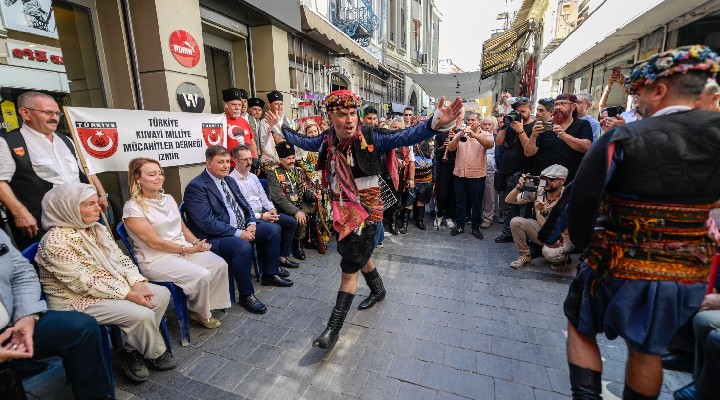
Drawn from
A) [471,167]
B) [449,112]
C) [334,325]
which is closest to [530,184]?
[471,167]

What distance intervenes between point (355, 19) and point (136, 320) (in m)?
10.9

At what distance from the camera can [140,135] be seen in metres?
3.59

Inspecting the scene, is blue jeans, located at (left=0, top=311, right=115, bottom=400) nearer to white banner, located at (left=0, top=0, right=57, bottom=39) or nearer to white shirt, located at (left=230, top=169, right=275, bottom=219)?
white shirt, located at (left=230, top=169, right=275, bottom=219)

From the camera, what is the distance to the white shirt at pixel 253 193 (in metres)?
3.84

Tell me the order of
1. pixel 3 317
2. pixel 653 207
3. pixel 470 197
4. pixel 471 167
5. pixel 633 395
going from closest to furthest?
pixel 653 207 < pixel 633 395 < pixel 3 317 < pixel 471 167 < pixel 470 197

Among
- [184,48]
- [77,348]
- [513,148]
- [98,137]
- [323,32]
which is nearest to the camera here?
[77,348]

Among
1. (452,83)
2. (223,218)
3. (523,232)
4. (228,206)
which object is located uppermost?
(452,83)

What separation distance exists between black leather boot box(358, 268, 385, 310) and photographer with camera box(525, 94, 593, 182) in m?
2.56

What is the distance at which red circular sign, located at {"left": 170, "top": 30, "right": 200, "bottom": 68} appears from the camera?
14.7 feet

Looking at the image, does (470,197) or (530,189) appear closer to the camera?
(530,189)

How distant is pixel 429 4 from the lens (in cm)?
2341

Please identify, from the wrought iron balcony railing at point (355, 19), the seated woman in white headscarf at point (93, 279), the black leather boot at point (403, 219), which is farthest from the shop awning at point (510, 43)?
the seated woman in white headscarf at point (93, 279)

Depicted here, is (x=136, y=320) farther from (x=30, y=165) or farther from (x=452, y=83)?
(x=452, y=83)

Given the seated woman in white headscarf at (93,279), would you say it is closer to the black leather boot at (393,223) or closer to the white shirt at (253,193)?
the white shirt at (253,193)
